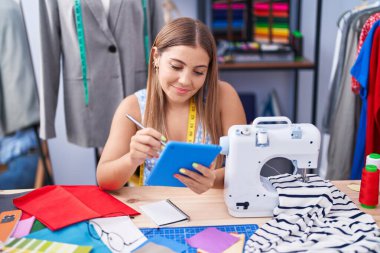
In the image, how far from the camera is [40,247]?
1028 millimetres

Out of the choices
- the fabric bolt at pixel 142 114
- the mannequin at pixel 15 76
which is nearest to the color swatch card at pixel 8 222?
the fabric bolt at pixel 142 114

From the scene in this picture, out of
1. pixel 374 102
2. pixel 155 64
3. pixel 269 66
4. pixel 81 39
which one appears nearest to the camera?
pixel 155 64

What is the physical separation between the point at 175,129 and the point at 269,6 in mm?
1666

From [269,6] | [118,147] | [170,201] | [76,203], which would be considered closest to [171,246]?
[170,201]

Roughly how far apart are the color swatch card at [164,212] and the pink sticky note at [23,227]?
0.98 ft

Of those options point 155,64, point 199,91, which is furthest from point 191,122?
point 155,64

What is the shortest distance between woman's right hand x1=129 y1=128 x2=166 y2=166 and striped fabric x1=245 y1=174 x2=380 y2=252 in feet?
1.10

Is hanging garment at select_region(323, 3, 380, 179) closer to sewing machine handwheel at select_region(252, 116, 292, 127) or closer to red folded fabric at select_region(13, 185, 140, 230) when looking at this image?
sewing machine handwheel at select_region(252, 116, 292, 127)

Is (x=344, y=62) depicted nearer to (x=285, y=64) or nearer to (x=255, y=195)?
(x=285, y=64)

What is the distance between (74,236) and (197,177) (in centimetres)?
34

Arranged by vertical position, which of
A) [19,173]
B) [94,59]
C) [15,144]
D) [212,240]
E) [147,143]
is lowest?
[19,173]

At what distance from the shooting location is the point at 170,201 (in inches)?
50.0

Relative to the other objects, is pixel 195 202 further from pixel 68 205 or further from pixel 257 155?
pixel 68 205

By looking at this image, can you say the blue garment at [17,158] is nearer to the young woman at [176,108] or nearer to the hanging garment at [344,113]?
the young woman at [176,108]
